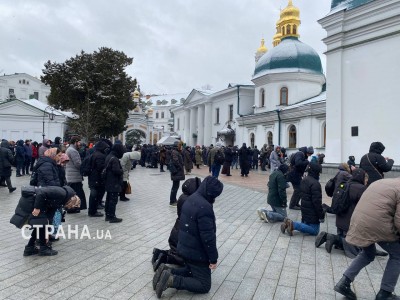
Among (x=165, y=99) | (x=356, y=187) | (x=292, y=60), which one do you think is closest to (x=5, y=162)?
(x=356, y=187)

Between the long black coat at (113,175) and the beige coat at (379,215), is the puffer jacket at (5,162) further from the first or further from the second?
the beige coat at (379,215)

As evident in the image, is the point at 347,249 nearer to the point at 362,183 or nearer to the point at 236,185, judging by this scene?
the point at 362,183

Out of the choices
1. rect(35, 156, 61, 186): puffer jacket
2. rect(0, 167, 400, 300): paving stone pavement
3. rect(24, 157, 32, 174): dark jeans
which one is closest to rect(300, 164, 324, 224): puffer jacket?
rect(0, 167, 400, 300): paving stone pavement

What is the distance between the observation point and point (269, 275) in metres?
4.97

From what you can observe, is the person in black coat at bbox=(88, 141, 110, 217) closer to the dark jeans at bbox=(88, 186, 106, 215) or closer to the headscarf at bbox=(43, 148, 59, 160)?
the dark jeans at bbox=(88, 186, 106, 215)

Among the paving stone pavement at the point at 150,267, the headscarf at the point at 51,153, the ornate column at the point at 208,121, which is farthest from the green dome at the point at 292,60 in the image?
the headscarf at the point at 51,153

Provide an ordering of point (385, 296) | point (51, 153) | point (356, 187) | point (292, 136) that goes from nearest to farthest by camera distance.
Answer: point (385, 296)
point (356, 187)
point (51, 153)
point (292, 136)

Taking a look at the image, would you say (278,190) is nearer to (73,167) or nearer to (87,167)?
(87,167)

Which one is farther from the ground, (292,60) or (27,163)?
(292,60)

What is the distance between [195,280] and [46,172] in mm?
3194

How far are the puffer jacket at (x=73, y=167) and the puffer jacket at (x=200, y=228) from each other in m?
5.46

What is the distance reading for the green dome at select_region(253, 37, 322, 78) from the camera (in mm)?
34469

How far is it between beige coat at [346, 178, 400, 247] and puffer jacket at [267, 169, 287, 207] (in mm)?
3782

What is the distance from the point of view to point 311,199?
677cm
